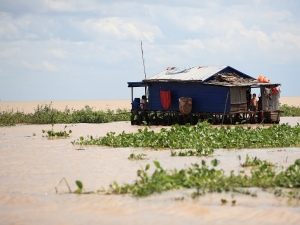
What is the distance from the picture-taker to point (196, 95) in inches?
1013

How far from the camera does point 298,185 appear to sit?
8875mm

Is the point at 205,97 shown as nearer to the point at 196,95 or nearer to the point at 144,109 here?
the point at 196,95

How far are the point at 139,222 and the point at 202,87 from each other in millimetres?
18590

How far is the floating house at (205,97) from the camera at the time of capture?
25.1 m

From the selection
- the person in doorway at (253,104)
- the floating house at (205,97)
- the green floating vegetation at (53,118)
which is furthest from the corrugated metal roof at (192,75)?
the green floating vegetation at (53,118)

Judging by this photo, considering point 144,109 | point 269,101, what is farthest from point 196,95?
point 269,101

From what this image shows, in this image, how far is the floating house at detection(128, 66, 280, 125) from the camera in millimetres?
25094

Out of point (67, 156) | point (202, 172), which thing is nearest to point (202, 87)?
point (67, 156)

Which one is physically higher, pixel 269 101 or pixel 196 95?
pixel 196 95

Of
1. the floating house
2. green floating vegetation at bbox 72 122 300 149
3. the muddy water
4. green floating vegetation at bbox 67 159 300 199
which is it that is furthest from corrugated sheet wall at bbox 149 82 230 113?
green floating vegetation at bbox 67 159 300 199

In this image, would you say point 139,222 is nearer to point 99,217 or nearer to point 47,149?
point 99,217

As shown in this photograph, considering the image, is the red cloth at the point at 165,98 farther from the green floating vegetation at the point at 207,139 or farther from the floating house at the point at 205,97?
the green floating vegetation at the point at 207,139

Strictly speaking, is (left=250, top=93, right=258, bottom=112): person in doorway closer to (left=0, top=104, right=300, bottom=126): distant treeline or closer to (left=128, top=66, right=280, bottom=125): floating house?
(left=128, top=66, right=280, bottom=125): floating house

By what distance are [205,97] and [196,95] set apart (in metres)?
0.48
